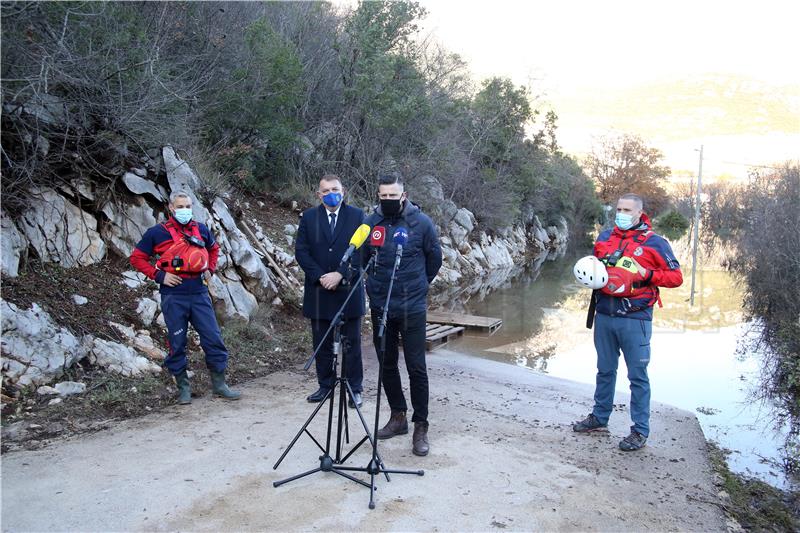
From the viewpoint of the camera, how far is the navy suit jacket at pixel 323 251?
550 centimetres

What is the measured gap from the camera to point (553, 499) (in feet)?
12.7

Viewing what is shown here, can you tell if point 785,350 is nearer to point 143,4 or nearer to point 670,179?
point 143,4

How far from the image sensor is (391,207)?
4.48m

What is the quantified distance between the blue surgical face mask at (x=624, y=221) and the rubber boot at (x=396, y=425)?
93.3 inches

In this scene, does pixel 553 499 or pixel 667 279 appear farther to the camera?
pixel 667 279

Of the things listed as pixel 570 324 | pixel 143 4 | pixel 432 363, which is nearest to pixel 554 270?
pixel 570 324

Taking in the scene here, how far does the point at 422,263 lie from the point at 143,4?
22.4ft

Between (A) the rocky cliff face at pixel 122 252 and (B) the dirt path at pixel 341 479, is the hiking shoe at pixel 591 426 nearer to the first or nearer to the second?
(B) the dirt path at pixel 341 479

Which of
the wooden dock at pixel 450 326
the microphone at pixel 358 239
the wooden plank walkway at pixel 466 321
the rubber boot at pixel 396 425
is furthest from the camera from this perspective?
the wooden plank walkway at pixel 466 321

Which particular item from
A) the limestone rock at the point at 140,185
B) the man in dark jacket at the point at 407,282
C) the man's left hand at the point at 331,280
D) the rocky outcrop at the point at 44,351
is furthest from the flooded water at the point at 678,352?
the limestone rock at the point at 140,185

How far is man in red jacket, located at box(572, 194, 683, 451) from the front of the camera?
4840mm

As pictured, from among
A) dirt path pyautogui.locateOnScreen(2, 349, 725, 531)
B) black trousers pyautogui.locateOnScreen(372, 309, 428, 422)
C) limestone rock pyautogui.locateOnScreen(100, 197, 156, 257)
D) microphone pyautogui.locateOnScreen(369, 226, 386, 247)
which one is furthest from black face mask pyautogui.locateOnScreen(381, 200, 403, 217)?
limestone rock pyautogui.locateOnScreen(100, 197, 156, 257)

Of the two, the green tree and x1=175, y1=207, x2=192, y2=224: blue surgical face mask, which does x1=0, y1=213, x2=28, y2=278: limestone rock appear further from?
the green tree

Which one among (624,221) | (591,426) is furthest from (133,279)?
(624,221)
